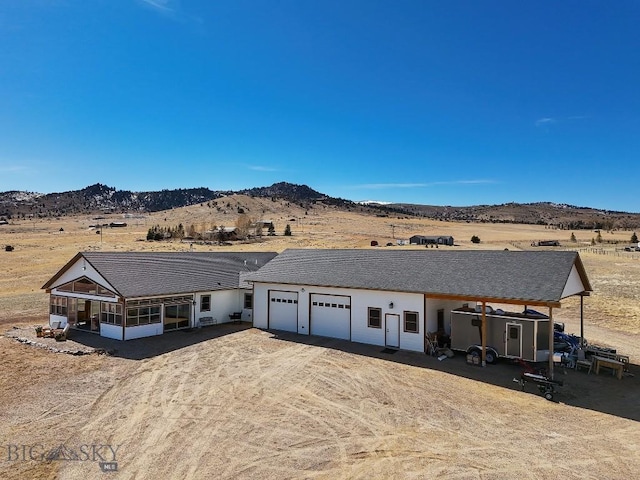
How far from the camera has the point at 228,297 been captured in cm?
2753

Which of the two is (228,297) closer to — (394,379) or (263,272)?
(263,272)

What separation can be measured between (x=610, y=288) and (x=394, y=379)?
87.5ft

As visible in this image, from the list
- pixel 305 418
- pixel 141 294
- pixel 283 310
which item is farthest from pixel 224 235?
pixel 305 418

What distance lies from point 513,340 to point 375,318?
20.1ft

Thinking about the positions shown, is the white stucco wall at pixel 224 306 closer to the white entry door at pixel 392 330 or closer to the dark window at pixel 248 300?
the dark window at pixel 248 300

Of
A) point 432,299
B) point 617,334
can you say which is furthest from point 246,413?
point 617,334

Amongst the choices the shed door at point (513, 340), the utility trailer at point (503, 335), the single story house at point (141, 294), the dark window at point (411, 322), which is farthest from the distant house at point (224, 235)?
the shed door at point (513, 340)

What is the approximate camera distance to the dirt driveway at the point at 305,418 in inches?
403

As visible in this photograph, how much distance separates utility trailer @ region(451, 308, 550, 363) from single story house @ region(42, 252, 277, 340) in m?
13.4

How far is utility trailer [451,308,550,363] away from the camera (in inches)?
697

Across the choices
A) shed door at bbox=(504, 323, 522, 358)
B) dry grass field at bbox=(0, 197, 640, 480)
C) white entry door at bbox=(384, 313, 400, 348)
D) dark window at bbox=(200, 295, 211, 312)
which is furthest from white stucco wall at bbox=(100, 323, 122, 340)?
shed door at bbox=(504, 323, 522, 358)

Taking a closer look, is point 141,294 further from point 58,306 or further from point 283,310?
point 283,310

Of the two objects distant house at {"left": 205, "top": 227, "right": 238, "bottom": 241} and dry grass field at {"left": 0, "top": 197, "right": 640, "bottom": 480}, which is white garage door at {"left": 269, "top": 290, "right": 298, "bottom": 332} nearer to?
dry grass field at {"left": 0, "top": 197, "right": 640, "bottom": 480}

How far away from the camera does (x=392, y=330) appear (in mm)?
20875
